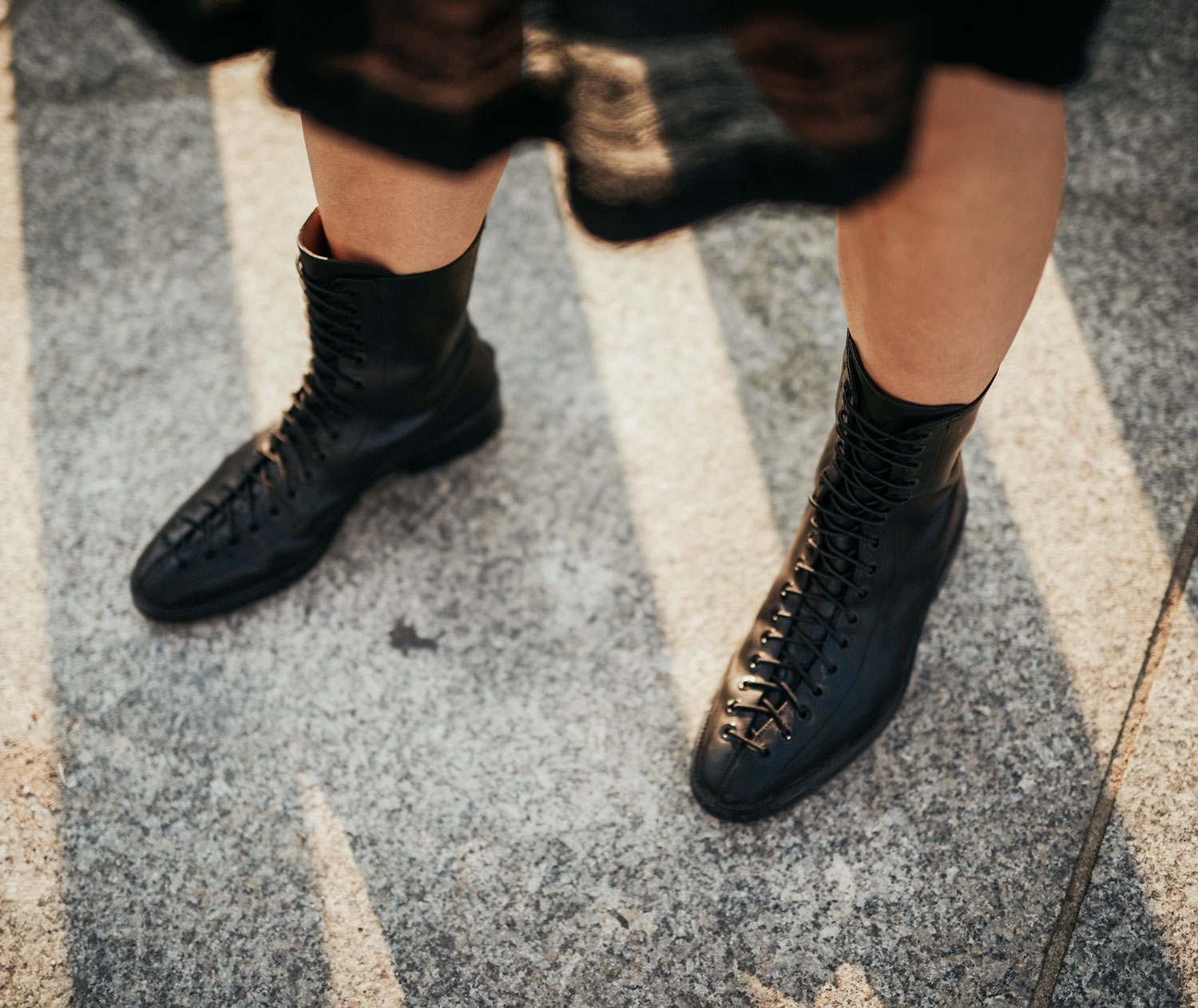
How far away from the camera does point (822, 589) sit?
3.17 feet

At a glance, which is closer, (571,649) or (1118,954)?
(1118,954)

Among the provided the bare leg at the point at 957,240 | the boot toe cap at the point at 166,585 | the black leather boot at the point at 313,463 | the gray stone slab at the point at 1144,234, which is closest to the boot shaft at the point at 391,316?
the black leather boot at the point at 313,463

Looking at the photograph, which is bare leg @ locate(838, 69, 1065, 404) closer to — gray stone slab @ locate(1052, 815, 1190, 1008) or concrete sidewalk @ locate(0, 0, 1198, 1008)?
concrete sidewalk @ locate(0, 0, 1198, 1008)

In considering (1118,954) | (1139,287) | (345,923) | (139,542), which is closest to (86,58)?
(139,542)

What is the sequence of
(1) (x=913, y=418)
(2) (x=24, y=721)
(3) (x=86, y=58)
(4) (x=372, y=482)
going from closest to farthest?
(1) (x=913, y=418) → (2) (x=24, y=721) → (4) (x=372, y=482) → (3) (x=86, y=58)

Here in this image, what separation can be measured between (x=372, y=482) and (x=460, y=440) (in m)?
0.14

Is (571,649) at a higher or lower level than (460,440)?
lower

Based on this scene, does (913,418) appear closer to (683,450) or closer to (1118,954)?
(683,450)

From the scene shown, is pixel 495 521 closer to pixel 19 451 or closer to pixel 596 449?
pixel 596 449

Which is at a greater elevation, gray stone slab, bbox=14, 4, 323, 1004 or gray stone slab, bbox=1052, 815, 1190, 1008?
gray stone slab, bbox=14, 4, 323, 1004

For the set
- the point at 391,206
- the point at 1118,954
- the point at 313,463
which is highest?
the point at 391,206

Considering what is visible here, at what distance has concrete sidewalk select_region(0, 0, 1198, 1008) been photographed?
91 cm

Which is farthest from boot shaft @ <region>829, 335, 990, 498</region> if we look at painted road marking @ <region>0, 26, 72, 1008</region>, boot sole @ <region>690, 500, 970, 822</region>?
painted road marking @ <region>0, 26, 72, 1008</region>

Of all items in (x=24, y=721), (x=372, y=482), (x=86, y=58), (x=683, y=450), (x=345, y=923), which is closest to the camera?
(x=345, y=923)
